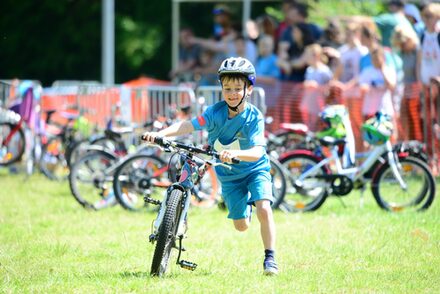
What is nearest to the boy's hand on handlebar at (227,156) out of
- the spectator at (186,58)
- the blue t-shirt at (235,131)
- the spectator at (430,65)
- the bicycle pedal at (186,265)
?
the blue t-shirt at (235,131)

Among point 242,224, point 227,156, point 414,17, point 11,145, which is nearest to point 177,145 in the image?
point 227,156

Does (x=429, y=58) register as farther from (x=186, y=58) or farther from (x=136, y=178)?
(x=186, y=58)

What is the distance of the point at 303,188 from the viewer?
12.0 metres

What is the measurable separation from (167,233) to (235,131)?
112cm

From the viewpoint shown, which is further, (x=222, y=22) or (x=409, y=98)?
(x=222, y=22)

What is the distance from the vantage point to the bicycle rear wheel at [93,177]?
482 inches

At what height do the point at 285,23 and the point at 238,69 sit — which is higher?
the point at 285,23

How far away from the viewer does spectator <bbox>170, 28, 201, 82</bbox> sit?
1866 centimetres

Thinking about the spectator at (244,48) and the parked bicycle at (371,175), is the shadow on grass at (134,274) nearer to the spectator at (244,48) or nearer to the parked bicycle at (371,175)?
the parked bicycle at (371,175)

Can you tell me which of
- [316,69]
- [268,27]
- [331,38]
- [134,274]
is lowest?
[134,274]

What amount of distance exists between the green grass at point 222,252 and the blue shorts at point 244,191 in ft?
1.75

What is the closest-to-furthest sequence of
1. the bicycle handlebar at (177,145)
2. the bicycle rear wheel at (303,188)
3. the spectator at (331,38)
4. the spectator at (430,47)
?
the bicycle handlebar at (177,145)
the bicycle rear wheel at (303,188)
the spectator at (430,47)
the spectator at (331,38)

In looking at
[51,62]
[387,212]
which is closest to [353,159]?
[387,212]

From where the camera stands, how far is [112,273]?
8.28 metres
